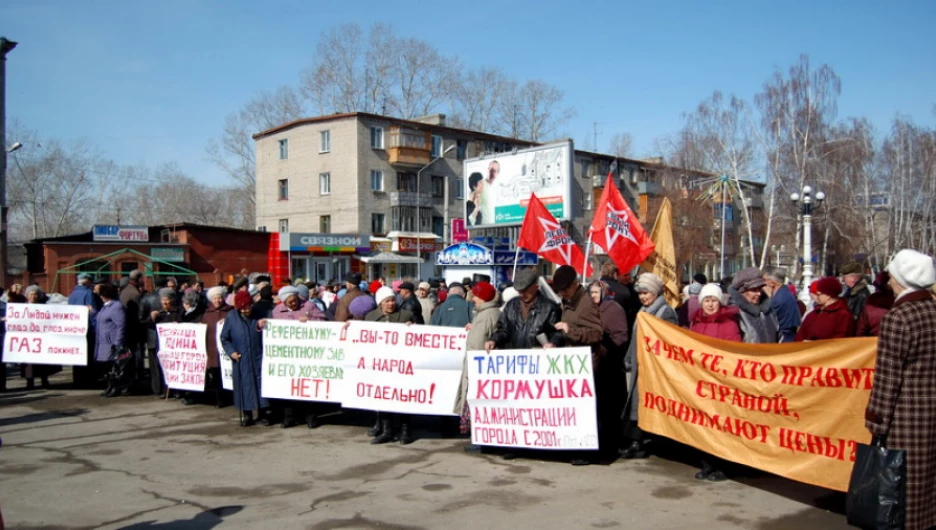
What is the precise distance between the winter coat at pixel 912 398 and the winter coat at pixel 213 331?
334 inches

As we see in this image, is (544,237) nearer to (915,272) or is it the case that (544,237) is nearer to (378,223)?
(915,272)

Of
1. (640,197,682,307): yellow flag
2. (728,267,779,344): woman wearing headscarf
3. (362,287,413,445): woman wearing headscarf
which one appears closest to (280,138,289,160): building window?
(640,197,682,307): yellow flag

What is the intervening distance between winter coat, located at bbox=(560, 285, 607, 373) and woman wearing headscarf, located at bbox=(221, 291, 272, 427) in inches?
165

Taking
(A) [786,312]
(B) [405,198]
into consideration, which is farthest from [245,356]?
(B) [405,198]

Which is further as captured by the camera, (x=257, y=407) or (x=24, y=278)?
(x=24, y=278)

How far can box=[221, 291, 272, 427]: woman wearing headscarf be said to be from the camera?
9672mm

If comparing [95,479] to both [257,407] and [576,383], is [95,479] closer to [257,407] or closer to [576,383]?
[257,407]

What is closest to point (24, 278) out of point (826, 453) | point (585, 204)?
point (826, 453)

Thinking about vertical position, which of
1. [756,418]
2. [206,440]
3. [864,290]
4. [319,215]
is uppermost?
[319,215]

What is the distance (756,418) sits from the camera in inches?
253

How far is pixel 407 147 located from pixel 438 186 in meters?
5.19

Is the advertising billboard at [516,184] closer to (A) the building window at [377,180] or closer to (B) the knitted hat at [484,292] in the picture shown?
(A) the building window at [377,180]

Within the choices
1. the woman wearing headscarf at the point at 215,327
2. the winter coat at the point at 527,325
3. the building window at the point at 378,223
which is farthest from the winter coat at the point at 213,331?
the building window at the point at 378,223

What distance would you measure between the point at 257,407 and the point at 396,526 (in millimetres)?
4432
